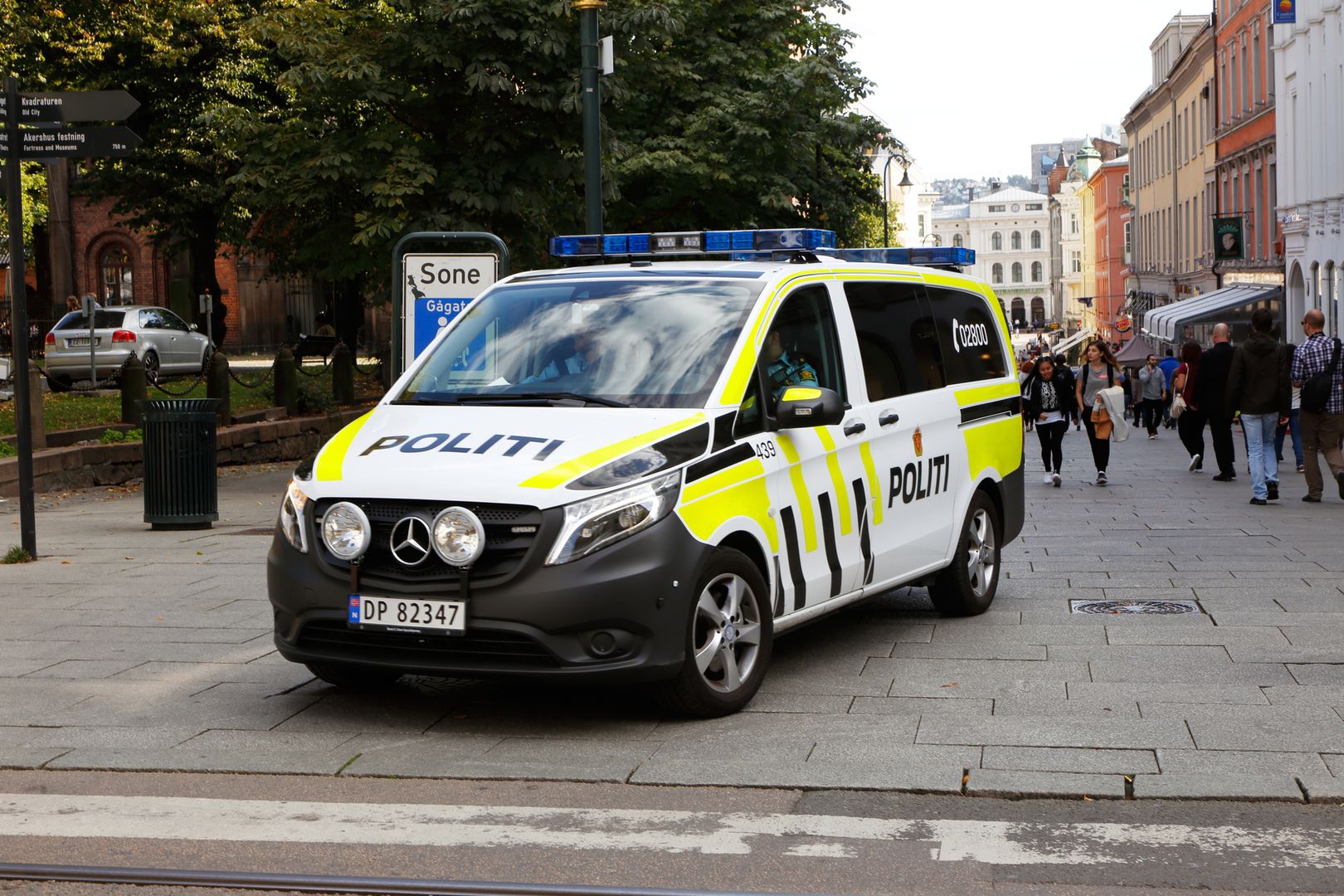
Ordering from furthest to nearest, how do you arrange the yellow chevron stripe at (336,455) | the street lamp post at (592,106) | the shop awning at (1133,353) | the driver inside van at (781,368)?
the shop awning at (1133,353), the street lamp post at (592,106), the driver inside van at (781,368), the yellow chevron stripe at (336,455)

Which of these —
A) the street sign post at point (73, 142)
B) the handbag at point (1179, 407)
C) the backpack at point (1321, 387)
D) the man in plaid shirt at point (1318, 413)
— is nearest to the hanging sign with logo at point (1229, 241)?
the handbag at point (1179, 407)

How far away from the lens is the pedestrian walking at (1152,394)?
3403 cm

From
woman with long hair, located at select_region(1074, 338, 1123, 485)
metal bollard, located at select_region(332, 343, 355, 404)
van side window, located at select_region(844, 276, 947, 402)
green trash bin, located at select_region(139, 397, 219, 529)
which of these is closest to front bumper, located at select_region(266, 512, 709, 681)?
van side window, located at select_region(844, 276, 947, 402)

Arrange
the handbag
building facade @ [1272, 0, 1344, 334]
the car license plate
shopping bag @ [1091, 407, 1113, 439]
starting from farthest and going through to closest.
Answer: building facade @ [1272, 0, 1344, 334], the handbag, shopping bag @ [1091, 407, 1113, 439], the car license plate

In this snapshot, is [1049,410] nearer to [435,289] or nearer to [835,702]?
[435,289]

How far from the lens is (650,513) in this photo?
624 centimetres

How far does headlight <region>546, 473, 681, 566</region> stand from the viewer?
6105 mm

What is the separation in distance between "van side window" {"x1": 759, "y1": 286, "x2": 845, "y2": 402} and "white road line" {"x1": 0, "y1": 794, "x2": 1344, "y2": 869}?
2442 mm

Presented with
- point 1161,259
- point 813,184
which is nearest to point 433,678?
point 813,184

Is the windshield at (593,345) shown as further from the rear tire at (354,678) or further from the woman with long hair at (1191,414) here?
the woman with long hair at (1191,414)

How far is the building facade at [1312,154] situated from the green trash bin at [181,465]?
28.6 m

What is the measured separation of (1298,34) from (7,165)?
35.4m

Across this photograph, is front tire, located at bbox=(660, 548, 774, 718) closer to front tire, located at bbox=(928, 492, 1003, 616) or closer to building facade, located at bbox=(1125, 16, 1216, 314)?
front tire, located at bbox=(928, 492, 1003, 616)

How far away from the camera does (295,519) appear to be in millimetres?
6641
